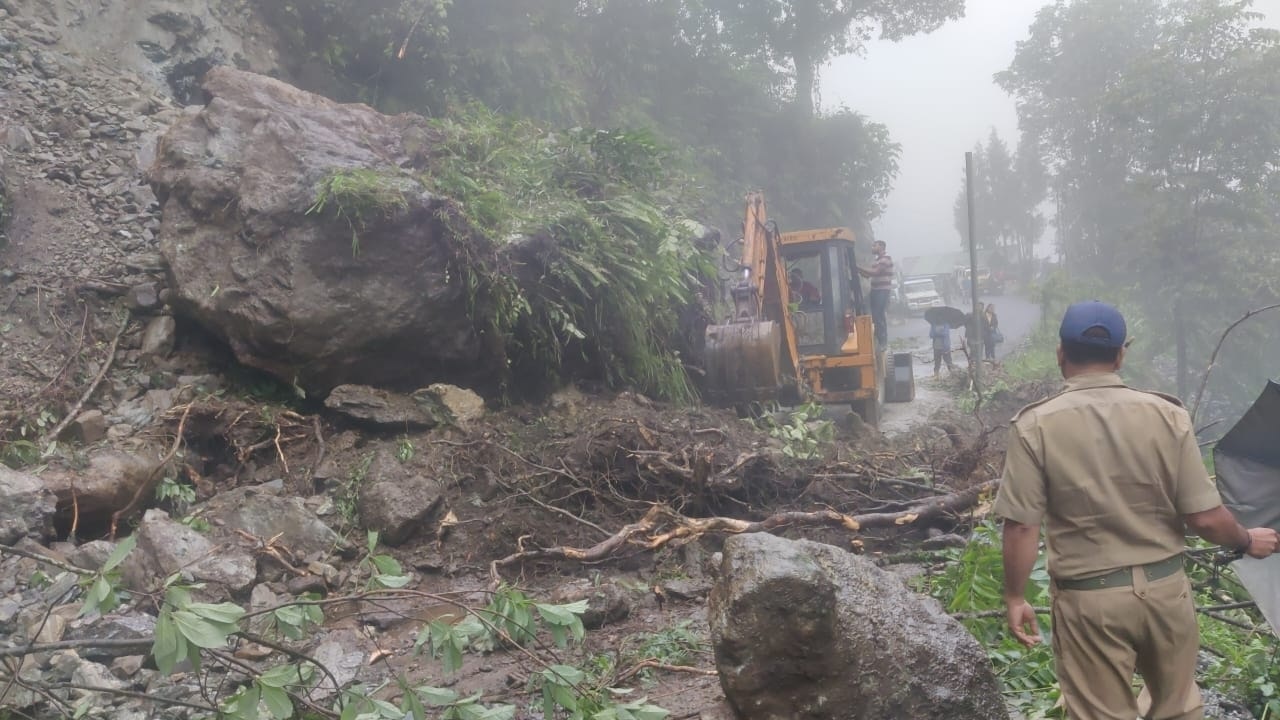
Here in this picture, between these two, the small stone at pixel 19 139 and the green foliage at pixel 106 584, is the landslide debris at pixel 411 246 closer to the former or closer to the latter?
the small stone at pixel 19 139

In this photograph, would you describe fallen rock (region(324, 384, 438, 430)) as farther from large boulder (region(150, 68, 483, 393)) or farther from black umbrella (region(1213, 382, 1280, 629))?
black umbrella (region(1213, 382, 1280, 629))

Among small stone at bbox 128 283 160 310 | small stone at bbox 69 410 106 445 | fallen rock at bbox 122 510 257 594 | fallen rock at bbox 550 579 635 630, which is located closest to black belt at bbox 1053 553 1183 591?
fallen rock at bbox 550 579 635 630

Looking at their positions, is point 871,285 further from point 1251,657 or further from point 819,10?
point 819,10

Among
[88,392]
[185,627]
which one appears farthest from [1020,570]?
[88,392]

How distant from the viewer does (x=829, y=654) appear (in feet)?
9.76

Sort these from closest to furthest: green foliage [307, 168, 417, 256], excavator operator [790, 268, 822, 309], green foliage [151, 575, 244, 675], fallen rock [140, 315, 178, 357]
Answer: green foliage [151, 575, 244, 675] < fallen rock [140, 315, 178, 357] < green foliage [307, 168, 417, 256] < excavator operator [790, 268, 822, 309]

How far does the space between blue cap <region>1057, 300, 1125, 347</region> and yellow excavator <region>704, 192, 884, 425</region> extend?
575 centimetres

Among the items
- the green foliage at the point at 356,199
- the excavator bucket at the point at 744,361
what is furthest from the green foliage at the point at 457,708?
the excavator bucket at the point at 744,361

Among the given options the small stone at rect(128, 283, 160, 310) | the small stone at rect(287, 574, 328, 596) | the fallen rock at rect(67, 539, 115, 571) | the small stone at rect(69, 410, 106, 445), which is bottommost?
the small stone at rect(287, 574, 328, 596)

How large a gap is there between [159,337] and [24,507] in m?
2.70

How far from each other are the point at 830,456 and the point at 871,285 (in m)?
7.03

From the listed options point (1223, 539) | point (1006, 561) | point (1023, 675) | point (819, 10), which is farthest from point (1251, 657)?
point (819, 10)

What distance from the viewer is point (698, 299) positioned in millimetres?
10344

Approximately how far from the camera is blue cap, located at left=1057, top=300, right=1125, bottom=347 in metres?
2.60
